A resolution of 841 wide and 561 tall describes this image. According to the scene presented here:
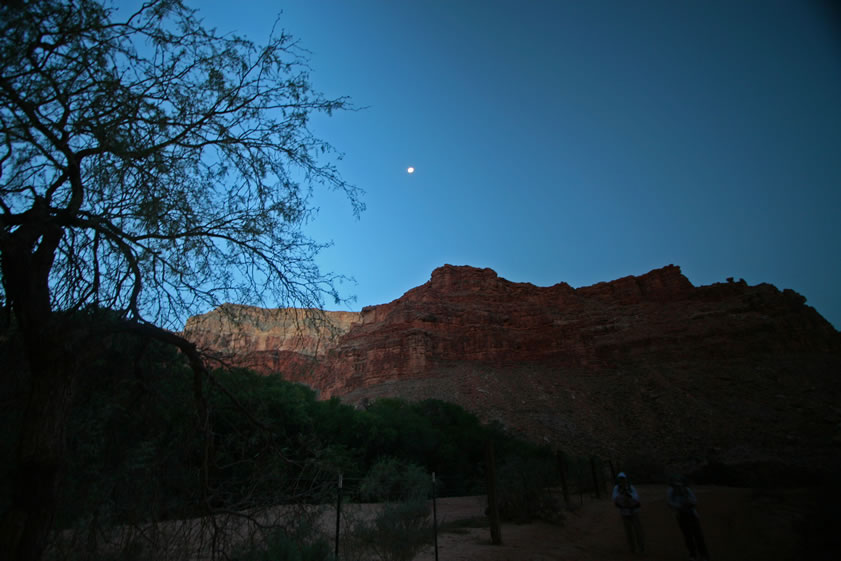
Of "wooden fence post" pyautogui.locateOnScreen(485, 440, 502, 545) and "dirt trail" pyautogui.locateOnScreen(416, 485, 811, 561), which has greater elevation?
"wooden fence post" pyautogui.locateOnScreen(485, 440, 502, 545)

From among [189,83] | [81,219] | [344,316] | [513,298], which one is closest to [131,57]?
[189,83]

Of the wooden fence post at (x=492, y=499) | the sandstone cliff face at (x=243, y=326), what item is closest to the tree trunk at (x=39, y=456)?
the sandstone cliff face at (x=243, y=326)

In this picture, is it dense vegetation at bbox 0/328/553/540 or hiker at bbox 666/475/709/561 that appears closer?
dense vegetation at bbox 0/328/553/540

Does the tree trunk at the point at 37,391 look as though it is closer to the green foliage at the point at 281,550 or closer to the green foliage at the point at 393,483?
the green foliage at the point at 281,550

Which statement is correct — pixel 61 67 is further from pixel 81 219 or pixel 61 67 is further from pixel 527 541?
pixel 527 541

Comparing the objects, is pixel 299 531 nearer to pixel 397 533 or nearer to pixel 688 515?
pixel 397 533

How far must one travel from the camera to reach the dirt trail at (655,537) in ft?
24.6

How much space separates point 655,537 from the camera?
992 cm

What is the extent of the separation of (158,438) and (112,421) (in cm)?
60

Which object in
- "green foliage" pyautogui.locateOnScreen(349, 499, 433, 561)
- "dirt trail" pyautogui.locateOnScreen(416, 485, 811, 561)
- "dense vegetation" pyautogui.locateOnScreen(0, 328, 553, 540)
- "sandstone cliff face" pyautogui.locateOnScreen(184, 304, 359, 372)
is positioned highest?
"sandstone cliff face" pyautogui.locateOnScreen(184, 304, 359, 372)

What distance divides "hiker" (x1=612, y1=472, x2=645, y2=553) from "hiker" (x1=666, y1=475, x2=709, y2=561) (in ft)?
3.67

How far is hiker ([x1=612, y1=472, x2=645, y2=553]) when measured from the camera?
26.9 ft

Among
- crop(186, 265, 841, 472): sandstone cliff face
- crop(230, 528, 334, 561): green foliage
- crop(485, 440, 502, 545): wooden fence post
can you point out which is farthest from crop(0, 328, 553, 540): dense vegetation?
crop(186, 265, 841, 472): sandstone cliff face

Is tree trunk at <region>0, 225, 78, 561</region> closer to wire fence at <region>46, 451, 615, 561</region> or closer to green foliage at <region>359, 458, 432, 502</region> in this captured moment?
wire fence at <region>46, 451, 615, 561</region>
